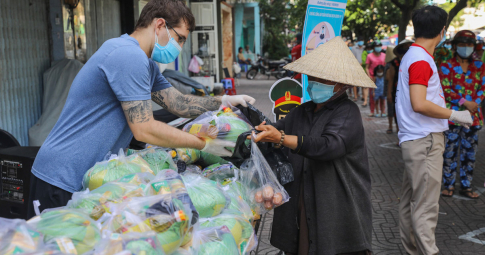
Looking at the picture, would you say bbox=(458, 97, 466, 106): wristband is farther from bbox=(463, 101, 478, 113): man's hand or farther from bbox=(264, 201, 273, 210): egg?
bbox=(264, 201, 273, 210): egg

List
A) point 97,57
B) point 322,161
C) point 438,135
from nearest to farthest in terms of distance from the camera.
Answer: point 97,57
point 322,161
point 438,135

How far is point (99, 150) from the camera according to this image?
2.23 m

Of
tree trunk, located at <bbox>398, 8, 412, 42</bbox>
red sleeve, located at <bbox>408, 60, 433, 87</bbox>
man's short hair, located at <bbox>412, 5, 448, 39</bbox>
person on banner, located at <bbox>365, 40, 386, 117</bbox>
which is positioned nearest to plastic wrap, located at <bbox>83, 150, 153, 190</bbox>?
red sleeve, located at <bbox>408, 60, 433, 87</bbox>

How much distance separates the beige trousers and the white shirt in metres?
0.07

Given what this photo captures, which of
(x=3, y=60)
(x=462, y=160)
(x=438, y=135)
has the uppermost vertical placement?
(x=3, y=60)

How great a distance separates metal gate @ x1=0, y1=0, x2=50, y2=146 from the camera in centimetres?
499

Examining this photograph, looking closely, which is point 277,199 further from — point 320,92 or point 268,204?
point 320,92

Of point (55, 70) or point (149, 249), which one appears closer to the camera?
point (149, 249)

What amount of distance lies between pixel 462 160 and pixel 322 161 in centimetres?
374

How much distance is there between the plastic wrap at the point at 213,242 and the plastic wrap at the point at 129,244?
28cm

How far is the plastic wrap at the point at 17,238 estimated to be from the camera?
1.33 metres

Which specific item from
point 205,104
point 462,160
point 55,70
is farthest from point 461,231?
point 55,70

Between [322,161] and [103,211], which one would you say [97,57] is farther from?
[322,161]

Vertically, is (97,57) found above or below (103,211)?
above
